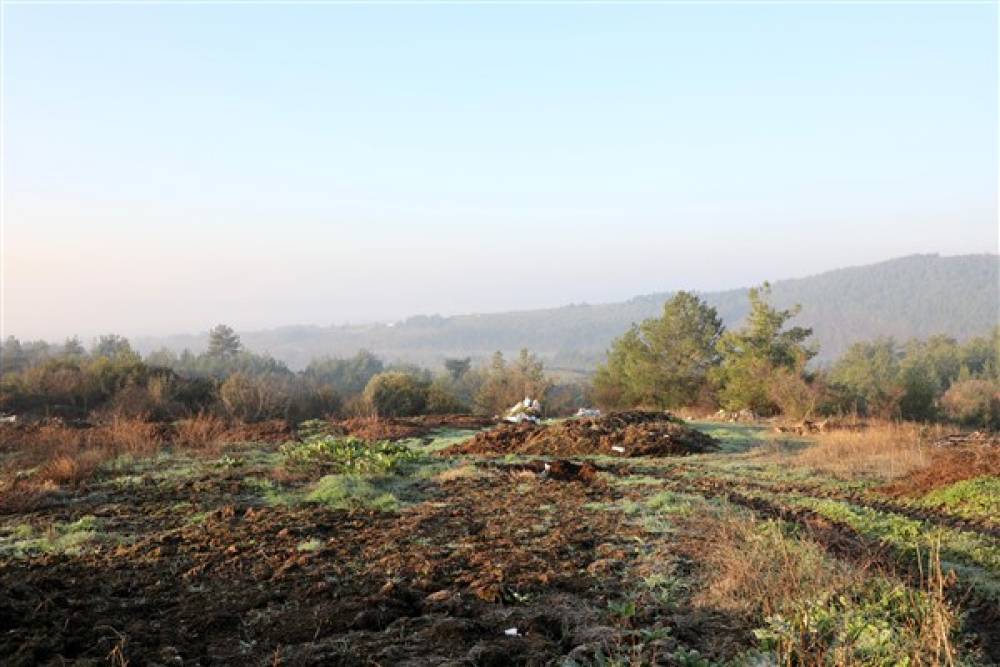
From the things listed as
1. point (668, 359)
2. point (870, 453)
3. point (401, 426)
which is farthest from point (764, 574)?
point (668, 359)

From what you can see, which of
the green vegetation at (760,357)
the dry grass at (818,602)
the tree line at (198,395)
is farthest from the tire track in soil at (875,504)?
the green vegetation at (760,357)

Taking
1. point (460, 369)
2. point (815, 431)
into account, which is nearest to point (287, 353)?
point (460, 369)

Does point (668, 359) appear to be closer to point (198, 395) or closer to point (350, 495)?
point (198, 395)

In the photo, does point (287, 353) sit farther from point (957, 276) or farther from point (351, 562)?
point (957, 276)

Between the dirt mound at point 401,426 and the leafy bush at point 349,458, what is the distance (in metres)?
4.08

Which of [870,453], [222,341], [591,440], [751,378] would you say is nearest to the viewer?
[870,453]

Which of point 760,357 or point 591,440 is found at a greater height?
point 760,357

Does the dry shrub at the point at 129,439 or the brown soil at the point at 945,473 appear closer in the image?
the brown soil at the point at 945,473

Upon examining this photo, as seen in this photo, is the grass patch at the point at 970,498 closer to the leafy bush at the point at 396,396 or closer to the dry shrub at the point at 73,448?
the dry shrub at the point at 73,448

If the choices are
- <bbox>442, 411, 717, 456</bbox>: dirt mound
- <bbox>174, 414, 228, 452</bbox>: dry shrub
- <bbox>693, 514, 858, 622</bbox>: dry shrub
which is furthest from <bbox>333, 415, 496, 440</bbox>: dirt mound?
<bbox>693, 514, 858, 622</bbox>: dry shrub

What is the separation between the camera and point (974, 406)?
28562 mm

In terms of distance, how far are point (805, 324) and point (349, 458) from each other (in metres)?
168

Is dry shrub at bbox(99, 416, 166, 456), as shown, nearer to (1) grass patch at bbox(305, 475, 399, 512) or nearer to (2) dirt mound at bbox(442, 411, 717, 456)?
(1) grass patch at bbox(305, 475, 399, 512)

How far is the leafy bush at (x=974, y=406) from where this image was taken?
2706 centimetres
